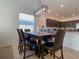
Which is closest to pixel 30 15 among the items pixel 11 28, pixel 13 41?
pixel 11 28

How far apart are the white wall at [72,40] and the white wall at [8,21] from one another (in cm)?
299

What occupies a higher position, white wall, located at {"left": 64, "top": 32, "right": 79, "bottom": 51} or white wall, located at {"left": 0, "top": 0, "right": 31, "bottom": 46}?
white wall, located at {"left": 0, "top": 0, "right": 31, "bottom": 46}

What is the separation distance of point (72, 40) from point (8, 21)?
3.56m

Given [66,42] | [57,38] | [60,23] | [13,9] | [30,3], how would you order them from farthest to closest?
[60,23] → [30,3] → [13,9] → [66,42] → [57,38]

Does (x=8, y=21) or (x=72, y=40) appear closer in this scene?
(x=72, y=40)

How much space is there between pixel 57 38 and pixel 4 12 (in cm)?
368

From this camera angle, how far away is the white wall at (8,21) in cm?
481

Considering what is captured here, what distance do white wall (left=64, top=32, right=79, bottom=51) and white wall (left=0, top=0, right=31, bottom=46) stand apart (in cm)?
299

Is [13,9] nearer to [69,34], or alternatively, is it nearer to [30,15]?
[30,15]

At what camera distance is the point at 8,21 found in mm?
5035

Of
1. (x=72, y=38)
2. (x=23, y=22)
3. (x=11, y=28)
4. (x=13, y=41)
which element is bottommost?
(x=13, y=41)

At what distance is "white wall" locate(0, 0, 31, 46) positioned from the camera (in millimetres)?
4809

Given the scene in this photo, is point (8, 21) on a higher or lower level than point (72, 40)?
higher

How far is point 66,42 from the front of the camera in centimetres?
445
